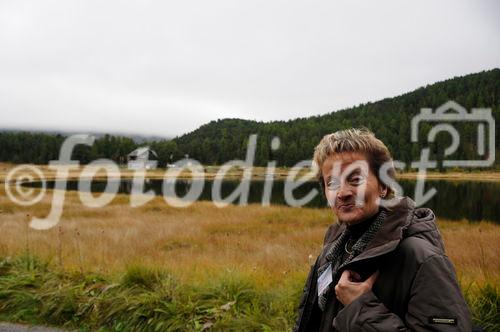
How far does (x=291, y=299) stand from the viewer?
531 centimetres

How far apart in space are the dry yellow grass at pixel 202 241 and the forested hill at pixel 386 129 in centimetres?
8966

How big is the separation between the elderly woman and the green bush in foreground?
274 cm

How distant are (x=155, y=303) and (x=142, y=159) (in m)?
116

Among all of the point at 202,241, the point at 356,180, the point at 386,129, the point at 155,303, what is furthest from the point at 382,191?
the point at 386,129

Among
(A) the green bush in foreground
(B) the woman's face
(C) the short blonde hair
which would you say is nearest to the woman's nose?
(B) the woman's face

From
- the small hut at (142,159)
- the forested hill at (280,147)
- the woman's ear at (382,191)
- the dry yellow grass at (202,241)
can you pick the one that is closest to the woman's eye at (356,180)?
the woman's ear at (382,191)

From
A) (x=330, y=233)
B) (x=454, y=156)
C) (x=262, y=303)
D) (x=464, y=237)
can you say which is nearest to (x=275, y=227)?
(x=464, y=237)

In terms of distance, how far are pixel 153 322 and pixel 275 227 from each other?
41.2 feet

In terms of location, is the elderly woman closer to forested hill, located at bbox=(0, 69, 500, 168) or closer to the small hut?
forested hill, located at bbox=(0, 69, 500, 168)

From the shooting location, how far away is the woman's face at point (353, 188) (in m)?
2.17

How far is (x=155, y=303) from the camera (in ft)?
17.3

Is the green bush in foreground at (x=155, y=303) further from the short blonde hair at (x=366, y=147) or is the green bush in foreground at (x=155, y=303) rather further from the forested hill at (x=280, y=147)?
the forested hill at (x=280, y=147)

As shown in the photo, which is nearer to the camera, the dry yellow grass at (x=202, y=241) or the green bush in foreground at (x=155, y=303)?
the green bush in foreground at (x=155, y=303)

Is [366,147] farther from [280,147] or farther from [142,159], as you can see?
[142,159]
